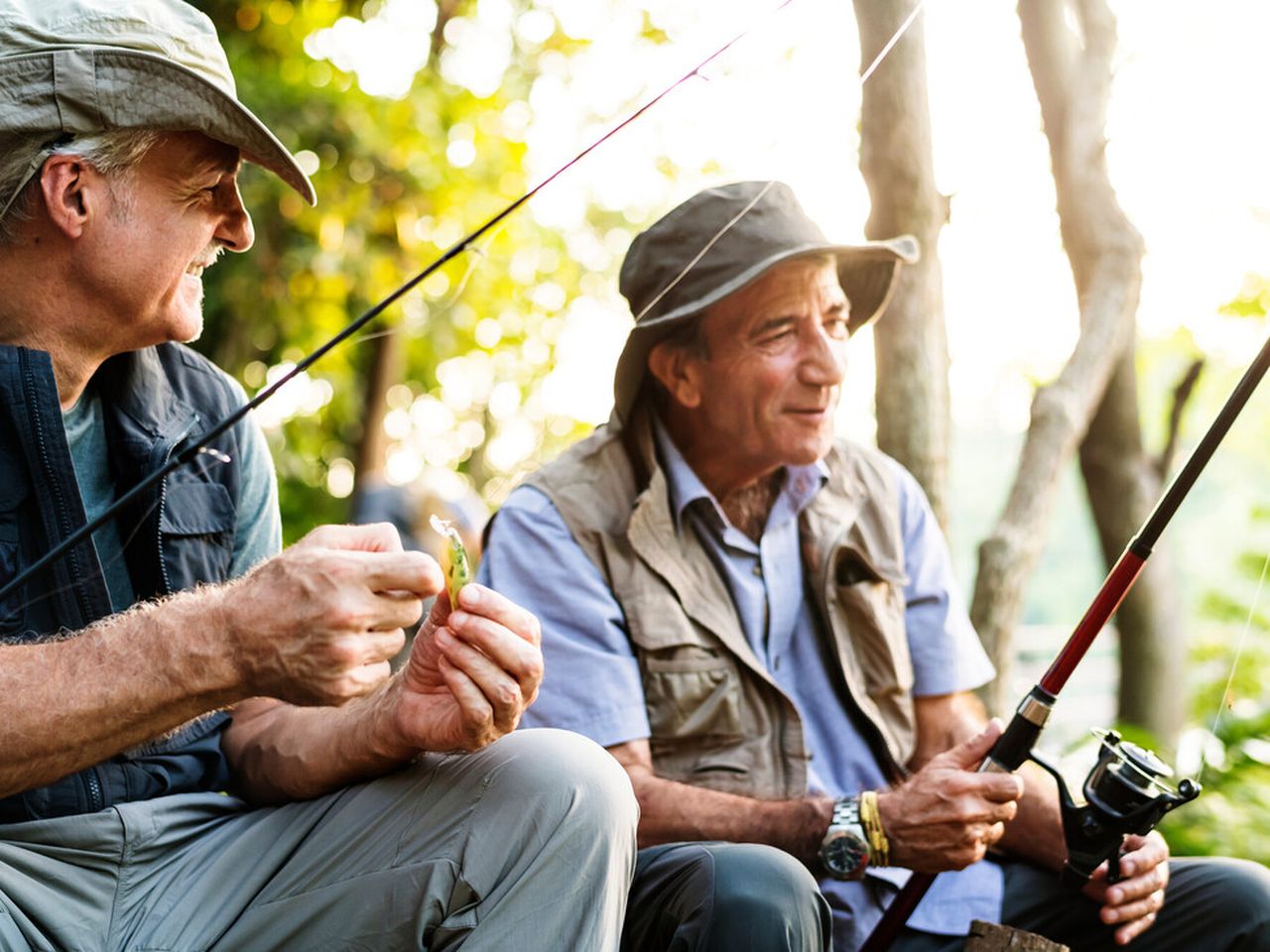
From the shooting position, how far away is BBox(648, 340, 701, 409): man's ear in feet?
10.6

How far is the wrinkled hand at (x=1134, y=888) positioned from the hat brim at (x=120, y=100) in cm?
210

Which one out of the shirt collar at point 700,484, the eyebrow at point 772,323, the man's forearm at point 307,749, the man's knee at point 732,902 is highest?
the eyebrow at point 772,323

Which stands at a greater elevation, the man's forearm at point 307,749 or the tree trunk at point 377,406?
the man's forearm at point 307,749

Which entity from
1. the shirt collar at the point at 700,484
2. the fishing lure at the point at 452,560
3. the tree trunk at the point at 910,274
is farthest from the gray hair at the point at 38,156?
the tree trunk at the point at 910,274

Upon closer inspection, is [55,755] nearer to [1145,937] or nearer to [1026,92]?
[1145,937]

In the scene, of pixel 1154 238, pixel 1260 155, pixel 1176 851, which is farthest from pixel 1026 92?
pixel 1176 851

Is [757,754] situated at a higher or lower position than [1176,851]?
higher

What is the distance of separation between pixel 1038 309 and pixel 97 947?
4520 millimetres

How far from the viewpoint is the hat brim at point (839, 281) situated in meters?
3.09

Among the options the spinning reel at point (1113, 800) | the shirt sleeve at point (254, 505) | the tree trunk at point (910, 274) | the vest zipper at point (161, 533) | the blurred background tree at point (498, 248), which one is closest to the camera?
the vest zipper at point (161, 533)

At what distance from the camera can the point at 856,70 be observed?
3561 mm

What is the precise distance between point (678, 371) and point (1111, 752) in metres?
1.29

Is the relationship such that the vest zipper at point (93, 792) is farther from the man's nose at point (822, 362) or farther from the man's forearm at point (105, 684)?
the man's nose at point (822, 362)

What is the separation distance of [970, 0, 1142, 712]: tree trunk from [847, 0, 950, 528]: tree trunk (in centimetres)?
32
